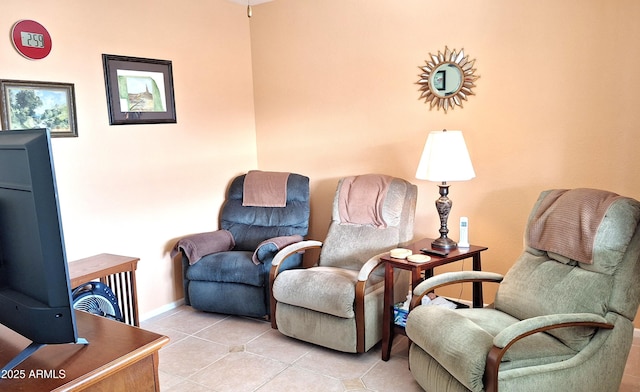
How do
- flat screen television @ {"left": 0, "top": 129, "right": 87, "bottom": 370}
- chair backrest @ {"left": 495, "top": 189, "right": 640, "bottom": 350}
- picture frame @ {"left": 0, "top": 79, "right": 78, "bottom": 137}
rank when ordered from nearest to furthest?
flat screen television @ {"left": 0, "top": 129, "right": 87, "bottom": 370} < chair backrest @ {"left": 495, "top": 189, "right": 640, "bottom": 350} < picture frame @ {"left": 0, "top": 79, "right": 78, "bottom": 137}

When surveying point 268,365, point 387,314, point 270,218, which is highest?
point 270,218

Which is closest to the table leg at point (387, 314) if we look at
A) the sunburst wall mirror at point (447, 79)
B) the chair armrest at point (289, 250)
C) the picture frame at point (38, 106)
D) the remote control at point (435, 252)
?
the remote control at point (435, 252)

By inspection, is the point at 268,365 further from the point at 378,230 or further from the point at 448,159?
the point at 448,159

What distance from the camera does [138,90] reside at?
141 inches

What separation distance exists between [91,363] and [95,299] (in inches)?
68.7

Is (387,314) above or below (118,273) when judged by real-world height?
below

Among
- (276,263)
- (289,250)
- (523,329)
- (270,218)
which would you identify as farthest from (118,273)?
(523,329)

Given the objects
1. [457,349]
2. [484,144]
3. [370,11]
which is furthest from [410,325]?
[370,11]

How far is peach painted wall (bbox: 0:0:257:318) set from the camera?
3.12 meters

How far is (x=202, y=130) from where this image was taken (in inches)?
162

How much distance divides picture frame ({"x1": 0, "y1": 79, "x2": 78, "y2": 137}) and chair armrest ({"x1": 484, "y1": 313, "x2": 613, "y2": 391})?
8.61 feet

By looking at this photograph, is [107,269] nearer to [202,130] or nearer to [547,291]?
[202,130]

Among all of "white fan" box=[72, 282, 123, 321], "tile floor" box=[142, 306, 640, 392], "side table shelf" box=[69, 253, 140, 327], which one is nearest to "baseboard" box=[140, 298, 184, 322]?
"tile floor" box=[142, 306, 640, 392]

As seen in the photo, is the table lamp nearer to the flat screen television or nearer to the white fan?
the white fan
